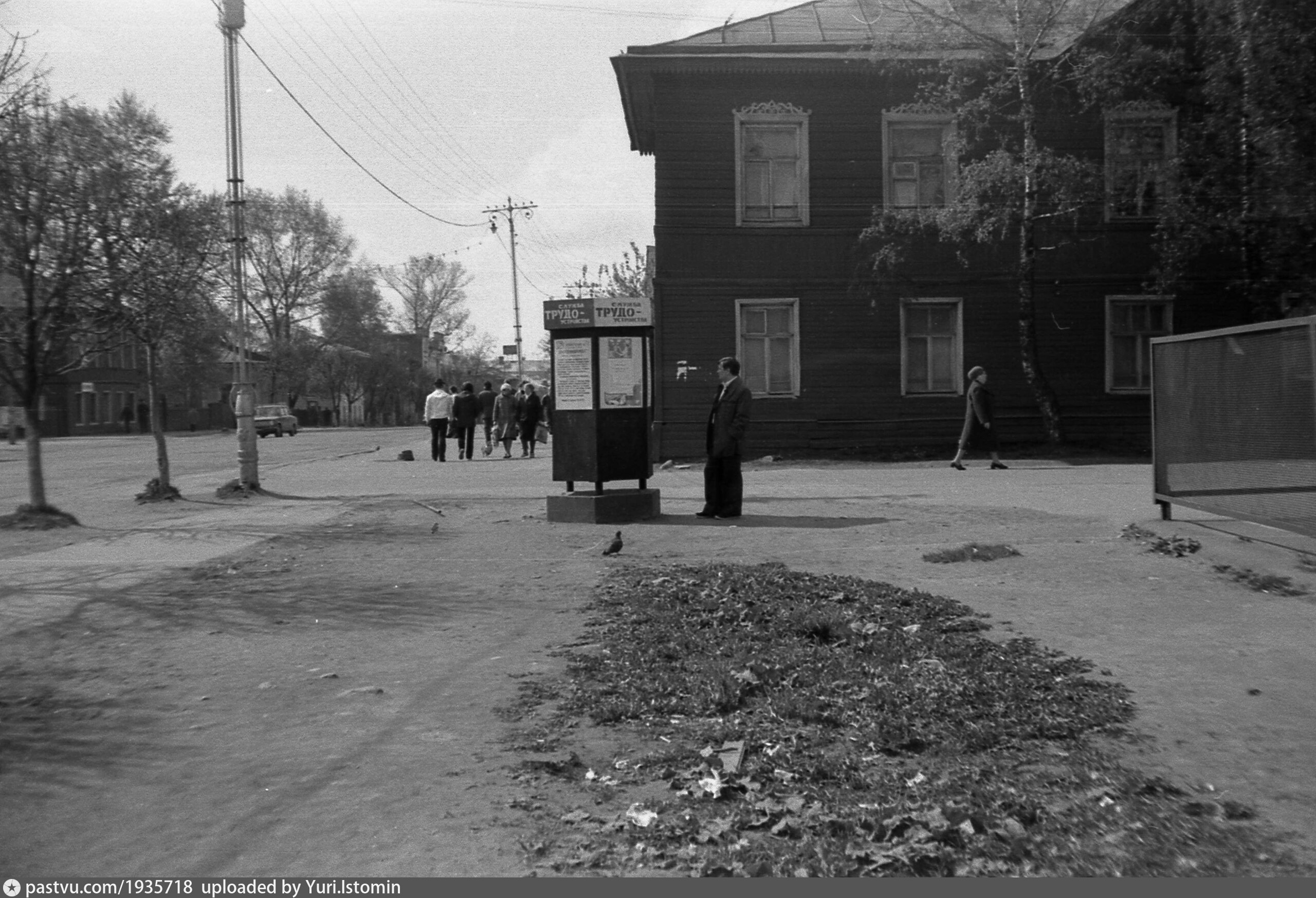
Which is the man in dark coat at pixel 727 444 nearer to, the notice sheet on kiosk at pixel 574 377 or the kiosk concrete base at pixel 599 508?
the kiosk concrete base at pixel 599 508

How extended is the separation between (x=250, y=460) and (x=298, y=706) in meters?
14.1

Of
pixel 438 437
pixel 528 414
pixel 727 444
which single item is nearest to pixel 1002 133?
pixel 528 414

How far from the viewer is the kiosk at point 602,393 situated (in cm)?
1512

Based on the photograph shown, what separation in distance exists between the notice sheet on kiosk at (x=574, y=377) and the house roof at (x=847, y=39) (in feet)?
44.6

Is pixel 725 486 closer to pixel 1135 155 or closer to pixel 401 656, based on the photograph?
pixel 401 656

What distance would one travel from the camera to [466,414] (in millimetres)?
29875

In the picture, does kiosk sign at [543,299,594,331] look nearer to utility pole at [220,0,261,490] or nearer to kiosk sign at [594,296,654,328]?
kiosk sign at [594,296,654,328]

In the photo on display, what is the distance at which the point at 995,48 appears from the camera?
25.7 meters

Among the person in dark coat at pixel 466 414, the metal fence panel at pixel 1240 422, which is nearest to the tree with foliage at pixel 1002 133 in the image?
the person in dark coat at pixel 466 414

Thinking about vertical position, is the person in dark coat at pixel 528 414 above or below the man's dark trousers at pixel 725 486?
above

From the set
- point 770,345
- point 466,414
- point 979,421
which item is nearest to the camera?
point 979,421

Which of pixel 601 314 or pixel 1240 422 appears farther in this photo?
pixel 601 314

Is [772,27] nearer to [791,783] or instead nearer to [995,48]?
[995,48]

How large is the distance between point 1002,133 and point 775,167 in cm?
486
